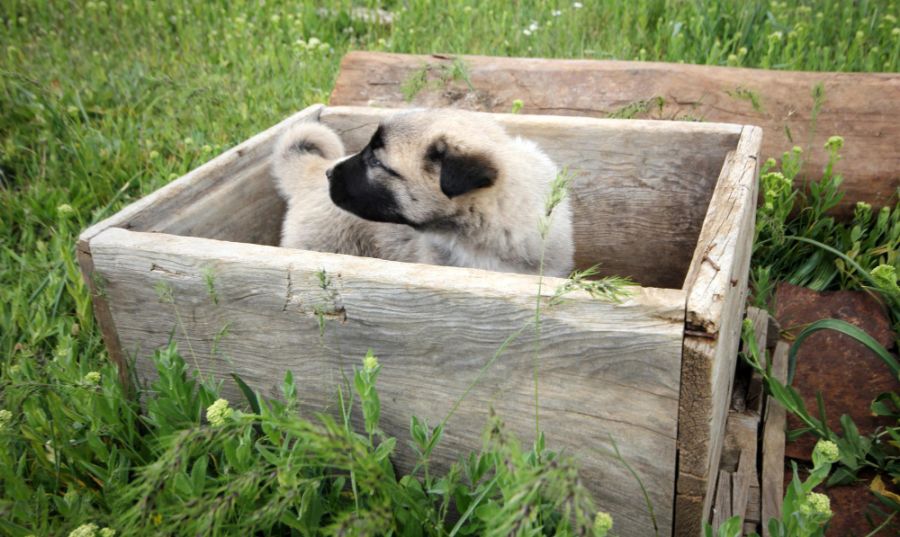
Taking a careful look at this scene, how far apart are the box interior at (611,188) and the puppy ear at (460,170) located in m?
0.53

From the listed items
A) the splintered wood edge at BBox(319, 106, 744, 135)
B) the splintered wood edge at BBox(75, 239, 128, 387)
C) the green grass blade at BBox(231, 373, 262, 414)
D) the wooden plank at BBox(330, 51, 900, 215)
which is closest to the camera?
the green grass blade at BBox(231, 373, 262, 414)

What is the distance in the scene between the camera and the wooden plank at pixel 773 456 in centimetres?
186

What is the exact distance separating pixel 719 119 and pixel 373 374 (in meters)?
2.04

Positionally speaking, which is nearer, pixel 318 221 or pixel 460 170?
pixel 460 170

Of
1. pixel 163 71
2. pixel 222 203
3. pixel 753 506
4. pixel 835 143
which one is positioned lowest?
pixel 753 506

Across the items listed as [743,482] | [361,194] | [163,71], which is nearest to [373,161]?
[361,194]

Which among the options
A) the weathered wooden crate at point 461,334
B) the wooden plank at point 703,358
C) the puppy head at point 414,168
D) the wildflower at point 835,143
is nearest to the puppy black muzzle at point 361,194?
the puppy head at point 414,168

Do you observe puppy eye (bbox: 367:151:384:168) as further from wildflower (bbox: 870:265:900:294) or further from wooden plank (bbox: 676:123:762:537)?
wildflower (bbox: 870:265:900:294)

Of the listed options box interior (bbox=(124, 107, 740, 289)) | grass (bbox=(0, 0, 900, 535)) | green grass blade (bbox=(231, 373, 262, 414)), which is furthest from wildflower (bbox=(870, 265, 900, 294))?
green grass blade (bbox=(231, 373, 262, 414))

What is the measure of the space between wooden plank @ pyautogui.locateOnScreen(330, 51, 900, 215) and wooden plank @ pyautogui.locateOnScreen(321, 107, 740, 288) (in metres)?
0.58

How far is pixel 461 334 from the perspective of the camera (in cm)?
145

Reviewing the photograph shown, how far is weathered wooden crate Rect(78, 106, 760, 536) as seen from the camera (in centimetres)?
132

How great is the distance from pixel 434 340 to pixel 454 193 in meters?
0.52

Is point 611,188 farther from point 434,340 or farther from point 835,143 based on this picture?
point 434,340
